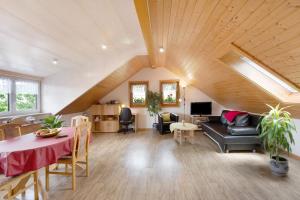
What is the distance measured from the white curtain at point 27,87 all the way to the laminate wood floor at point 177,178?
2572 mm

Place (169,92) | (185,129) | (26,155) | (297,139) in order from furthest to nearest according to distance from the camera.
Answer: (169,92) < (185,129) < (297,139) < (26,155)

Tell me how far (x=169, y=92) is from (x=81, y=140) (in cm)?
479

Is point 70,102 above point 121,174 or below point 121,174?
above

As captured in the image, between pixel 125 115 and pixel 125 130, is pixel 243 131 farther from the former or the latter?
pixel 125 130

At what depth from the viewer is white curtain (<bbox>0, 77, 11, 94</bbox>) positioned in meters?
3.82

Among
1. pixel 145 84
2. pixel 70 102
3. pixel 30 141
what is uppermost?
pixel 145 84

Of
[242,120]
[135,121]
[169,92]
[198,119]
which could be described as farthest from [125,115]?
[242,120]

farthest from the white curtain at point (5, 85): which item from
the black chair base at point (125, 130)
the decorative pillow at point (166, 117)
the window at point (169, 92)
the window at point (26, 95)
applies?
the window at point (169, 92)

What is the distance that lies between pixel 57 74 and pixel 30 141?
10.3 ft

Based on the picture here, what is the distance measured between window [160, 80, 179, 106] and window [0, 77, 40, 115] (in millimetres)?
4475

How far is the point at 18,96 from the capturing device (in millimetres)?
4262

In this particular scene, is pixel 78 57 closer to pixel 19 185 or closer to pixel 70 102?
pixel 70 102

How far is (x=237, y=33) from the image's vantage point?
204 cm

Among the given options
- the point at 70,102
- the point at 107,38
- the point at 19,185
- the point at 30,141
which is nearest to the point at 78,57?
the point at 107,38
